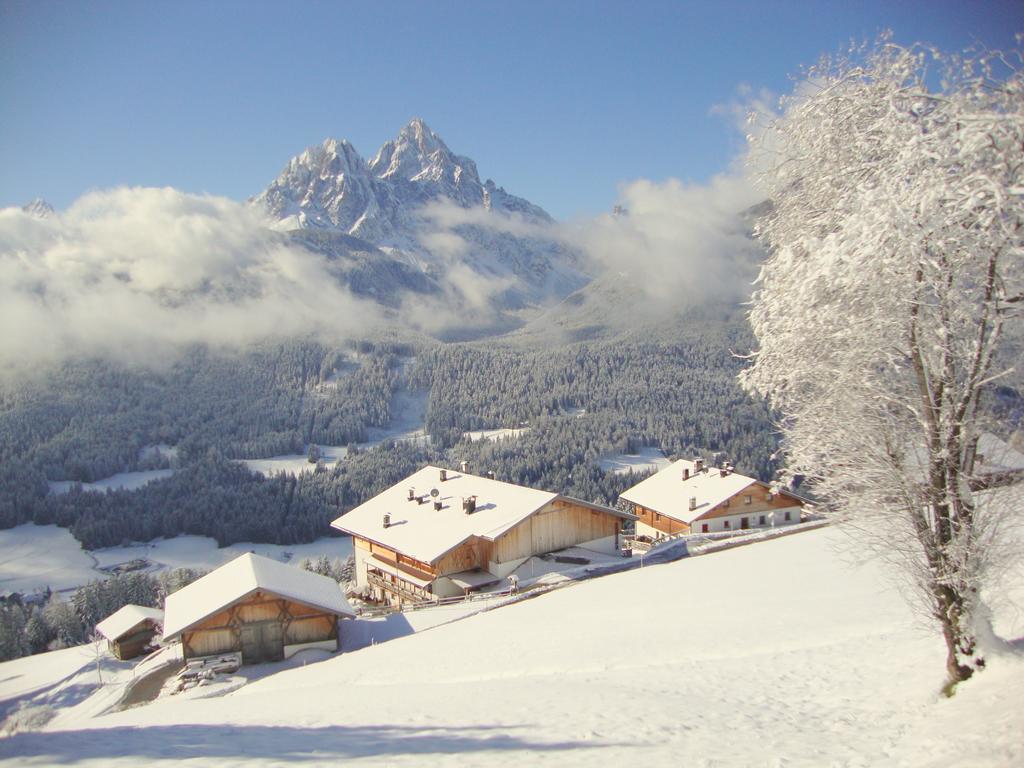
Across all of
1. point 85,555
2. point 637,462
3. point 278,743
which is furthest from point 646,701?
point 637,462

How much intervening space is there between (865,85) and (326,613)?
104 feet

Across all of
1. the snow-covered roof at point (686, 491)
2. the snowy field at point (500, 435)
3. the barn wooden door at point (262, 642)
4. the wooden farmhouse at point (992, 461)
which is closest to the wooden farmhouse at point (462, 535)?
the snow-covered roof at point (686, 491)

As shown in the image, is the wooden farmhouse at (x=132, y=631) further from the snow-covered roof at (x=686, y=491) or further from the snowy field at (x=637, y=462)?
the snowy field at (x=637, y=462)

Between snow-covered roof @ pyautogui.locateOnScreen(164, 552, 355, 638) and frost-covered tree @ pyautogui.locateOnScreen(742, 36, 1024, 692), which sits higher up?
frost-covered tree @ pyautogui.locateOnScreen(742, 36, 1024, 692)

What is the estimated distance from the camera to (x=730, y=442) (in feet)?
501

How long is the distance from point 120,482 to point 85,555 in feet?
179

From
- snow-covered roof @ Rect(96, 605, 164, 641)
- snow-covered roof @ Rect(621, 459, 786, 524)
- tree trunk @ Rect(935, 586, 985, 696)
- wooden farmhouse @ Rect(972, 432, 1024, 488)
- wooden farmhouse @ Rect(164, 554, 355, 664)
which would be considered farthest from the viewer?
snow-covered roof @ Rect(621, 459, 786, 524)

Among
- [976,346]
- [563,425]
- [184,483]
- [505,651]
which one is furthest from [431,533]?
[563,425]

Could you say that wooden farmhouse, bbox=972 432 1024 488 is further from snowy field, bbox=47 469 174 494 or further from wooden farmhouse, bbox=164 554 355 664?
snowy field, bbox=47 469 174 494

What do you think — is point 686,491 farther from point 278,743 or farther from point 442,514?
point 278,743

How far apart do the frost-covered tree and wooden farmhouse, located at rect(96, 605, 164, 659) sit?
49.0 m

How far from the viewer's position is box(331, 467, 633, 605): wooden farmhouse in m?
39.3

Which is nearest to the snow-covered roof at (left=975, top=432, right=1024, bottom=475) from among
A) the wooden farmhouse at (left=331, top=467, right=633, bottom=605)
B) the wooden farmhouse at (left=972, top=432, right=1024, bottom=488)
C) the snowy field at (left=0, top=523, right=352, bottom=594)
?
the wooden farmhouse at (left=972, top=432, right=1024, bottom=488)

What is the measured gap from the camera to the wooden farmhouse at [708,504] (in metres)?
47.8
